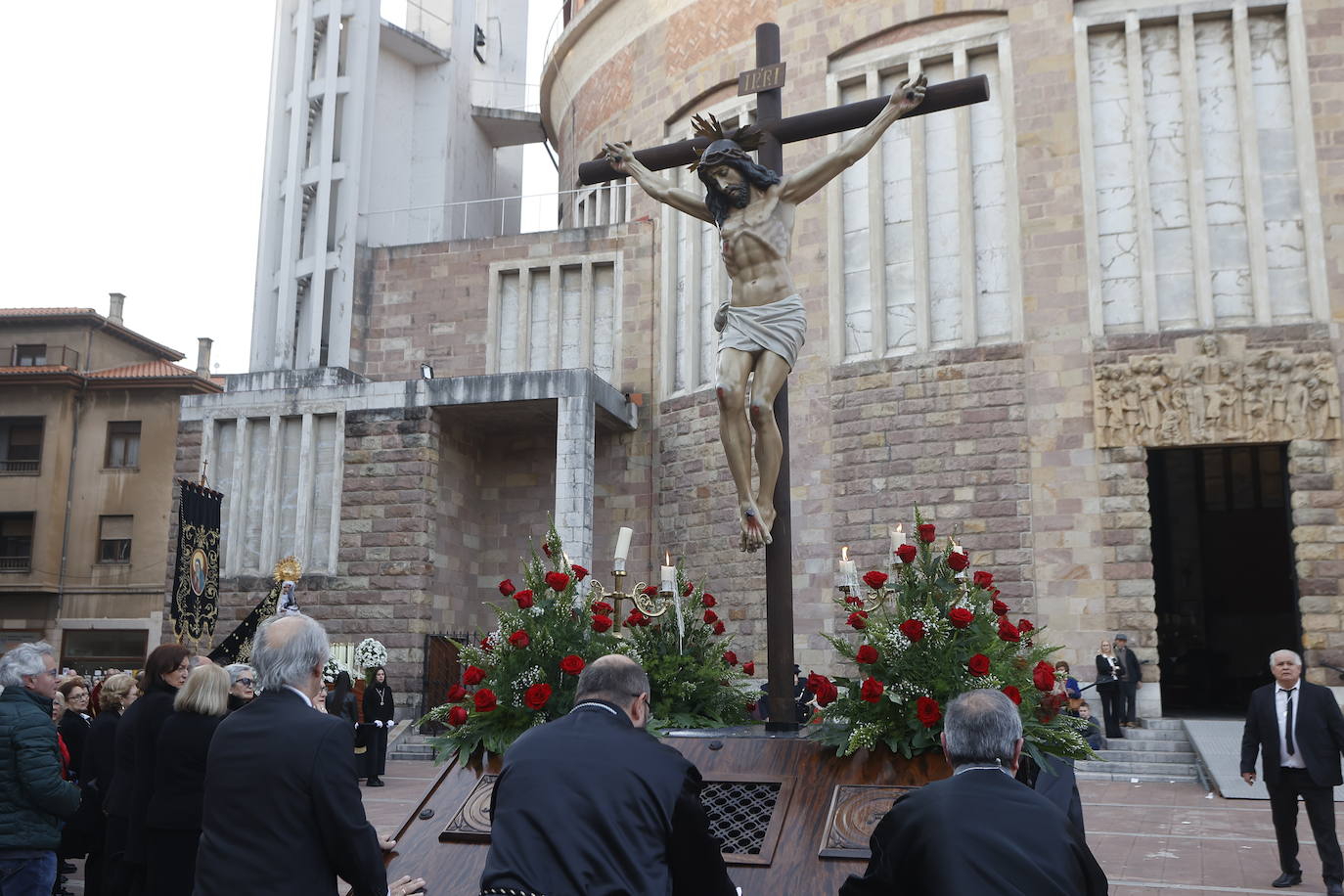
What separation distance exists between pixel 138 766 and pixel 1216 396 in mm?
15086

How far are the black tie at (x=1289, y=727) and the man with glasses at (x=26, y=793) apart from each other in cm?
736

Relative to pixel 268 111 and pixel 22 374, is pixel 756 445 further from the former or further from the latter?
pixel 22 374

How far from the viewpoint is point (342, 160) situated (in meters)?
23.1

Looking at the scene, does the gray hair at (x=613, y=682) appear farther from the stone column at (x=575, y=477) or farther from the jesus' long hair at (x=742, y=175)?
the stone column at (x=575, y=477)

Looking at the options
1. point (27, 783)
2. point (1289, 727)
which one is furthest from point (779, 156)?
point (1289, 727)

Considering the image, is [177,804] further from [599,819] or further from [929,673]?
[929,673]

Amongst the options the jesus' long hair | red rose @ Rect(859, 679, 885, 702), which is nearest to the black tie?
red rose @ Rect(859, 679, 885, 702)

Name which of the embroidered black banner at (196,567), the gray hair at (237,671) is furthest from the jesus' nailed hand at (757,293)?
the embroidered black banner at (196,567)

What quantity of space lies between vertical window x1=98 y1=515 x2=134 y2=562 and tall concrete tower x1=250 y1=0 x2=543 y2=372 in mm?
12803

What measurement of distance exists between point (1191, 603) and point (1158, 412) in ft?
33.4

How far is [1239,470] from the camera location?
83.7ft

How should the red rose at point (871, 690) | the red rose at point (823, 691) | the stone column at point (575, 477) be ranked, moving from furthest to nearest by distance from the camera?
1. the stone column at point (575, 477)
2. the red rose at point (823, 691)
3. the red rose at point (871, 690)

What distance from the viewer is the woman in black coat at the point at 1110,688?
49.7 ft

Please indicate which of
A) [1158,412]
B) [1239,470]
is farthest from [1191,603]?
[1158,412]
